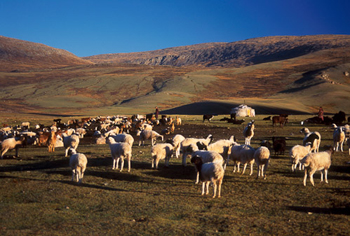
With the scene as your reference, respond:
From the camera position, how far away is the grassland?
856cm

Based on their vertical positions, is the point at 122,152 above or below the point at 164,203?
above

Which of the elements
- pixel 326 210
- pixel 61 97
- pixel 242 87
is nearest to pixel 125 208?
pixel 326 210

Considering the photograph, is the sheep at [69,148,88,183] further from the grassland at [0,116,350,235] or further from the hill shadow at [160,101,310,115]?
the hill shadow at [160,101,310,115]

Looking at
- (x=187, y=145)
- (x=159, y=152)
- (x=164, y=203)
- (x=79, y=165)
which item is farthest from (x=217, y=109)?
(x=164, y=203)

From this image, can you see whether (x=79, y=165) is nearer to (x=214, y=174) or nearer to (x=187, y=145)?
(x=214, y=174)

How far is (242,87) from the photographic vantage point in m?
141

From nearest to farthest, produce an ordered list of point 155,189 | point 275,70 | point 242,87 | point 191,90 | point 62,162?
1. point 155,189
2. point 62,162
3. point 191,90
4. point 242,87
5. point 275,70

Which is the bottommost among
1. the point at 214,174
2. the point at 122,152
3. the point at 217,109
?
the point at 214,174

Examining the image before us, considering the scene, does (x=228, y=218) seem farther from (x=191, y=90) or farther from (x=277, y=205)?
(x=191, y=90)

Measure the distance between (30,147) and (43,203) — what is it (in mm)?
14701

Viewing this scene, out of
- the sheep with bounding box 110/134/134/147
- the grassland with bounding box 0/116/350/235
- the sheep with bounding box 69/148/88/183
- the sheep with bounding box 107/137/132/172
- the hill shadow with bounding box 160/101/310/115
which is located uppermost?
the hill shadow with bounding box 160/101/310/115

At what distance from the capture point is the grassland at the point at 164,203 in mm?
8562

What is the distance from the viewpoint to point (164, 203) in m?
10.5

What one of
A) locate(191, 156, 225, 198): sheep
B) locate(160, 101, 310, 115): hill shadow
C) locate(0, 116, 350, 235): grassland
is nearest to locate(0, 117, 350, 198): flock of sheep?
locate(191, 156, 225, 198): sheep
